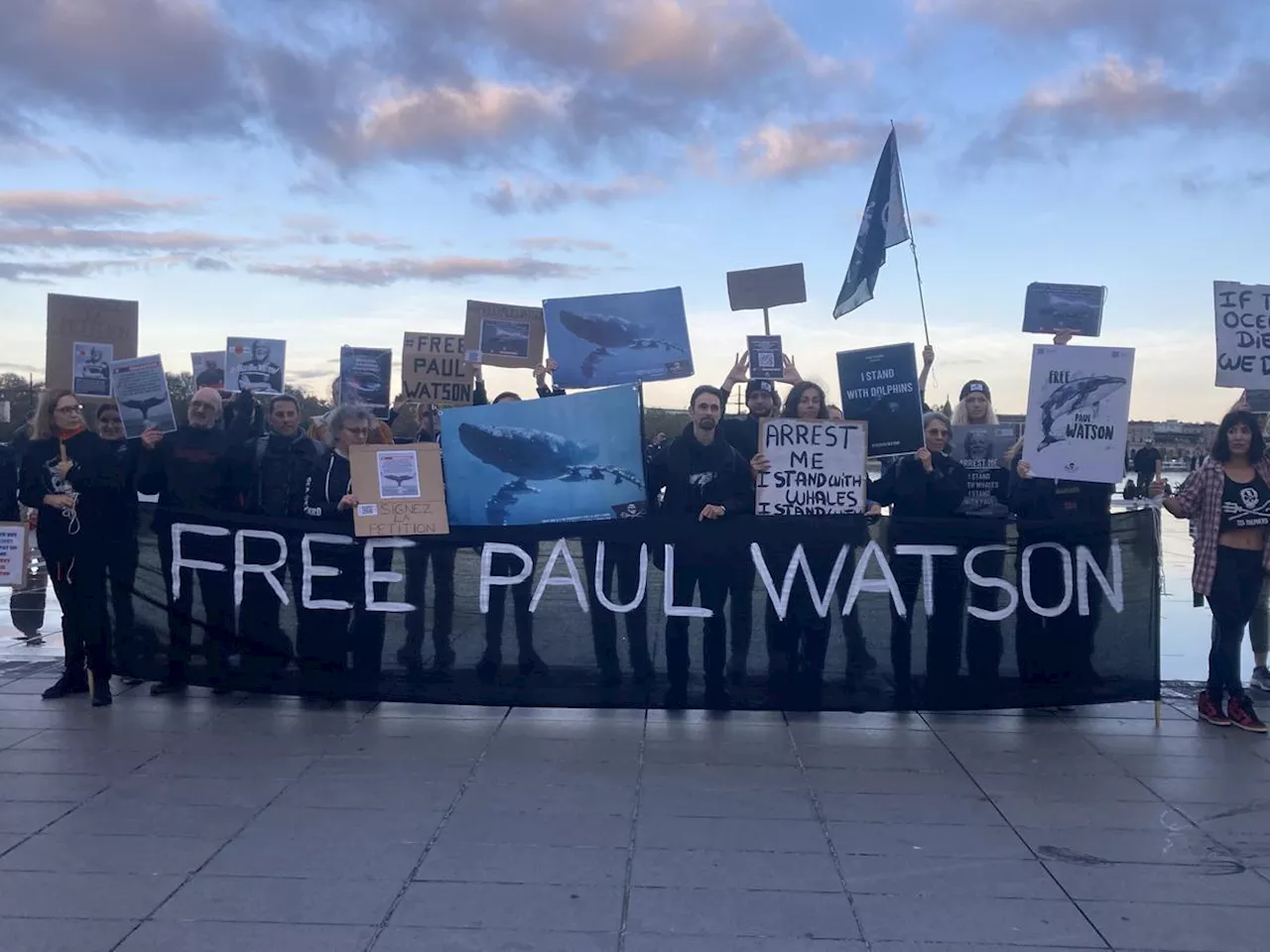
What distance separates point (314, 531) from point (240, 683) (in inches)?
39.4

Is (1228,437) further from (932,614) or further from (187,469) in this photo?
(187,469)

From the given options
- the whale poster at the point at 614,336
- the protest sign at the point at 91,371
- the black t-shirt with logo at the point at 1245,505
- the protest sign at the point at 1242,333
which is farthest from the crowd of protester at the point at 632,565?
the protest sign at the point at 91,371

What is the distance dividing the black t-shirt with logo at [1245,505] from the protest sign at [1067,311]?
6.87 ft

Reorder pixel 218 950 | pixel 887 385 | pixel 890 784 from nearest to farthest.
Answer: pixel 218 950, pixel 890 784, pixel 887 385

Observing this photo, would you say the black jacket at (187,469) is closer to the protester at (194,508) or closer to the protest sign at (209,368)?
the protester at (194,508)

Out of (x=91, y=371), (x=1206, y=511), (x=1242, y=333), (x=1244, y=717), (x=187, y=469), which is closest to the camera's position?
(x=1244, y=717)

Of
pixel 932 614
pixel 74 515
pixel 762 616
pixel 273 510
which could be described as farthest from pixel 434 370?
pixel 932 614

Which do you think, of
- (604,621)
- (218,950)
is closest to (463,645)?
(604,621)

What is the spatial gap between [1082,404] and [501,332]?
438 centimetres

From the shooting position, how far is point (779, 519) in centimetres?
705

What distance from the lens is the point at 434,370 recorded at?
9.90m

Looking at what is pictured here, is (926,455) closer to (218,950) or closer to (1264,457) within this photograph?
(1264,457)

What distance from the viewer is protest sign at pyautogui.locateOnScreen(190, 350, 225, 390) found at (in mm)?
9336

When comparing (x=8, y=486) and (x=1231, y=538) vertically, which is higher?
(x=8, y=486)
